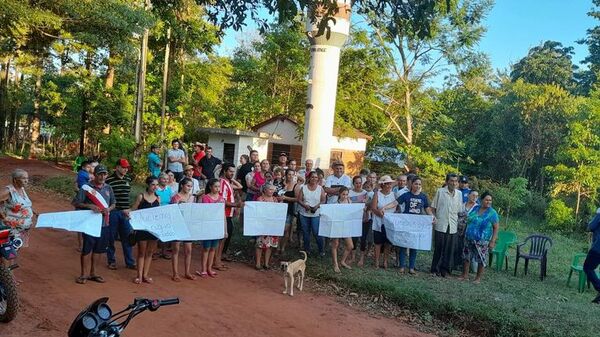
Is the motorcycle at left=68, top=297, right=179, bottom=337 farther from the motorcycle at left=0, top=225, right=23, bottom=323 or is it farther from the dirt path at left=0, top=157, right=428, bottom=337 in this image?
the motorcycle at left=0, top=225, right=23, bottom=323

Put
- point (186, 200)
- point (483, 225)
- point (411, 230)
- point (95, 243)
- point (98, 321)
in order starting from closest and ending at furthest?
1. point (98, 321)
2. point (95, 243)
3. point (186, 200)
4. point (483, 225)
5. point (411, 230)

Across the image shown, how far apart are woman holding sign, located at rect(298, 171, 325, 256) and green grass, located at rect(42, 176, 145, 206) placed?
7.96 metres

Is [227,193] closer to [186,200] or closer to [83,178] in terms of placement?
[186,200]

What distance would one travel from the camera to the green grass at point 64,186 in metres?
16.9

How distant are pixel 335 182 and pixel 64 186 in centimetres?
1116

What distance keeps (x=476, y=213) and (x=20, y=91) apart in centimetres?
3272

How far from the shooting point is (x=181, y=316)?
648cm

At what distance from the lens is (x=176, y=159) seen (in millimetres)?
13055

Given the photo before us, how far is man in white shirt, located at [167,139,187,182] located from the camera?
42.8 feet

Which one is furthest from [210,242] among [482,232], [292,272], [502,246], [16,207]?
[502,246]

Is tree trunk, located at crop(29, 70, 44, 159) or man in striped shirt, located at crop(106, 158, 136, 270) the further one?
tree trunk, located at crop(29, 70, 44, 159)

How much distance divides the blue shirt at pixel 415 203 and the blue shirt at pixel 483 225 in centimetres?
86

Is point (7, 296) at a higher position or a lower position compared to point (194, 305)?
higher

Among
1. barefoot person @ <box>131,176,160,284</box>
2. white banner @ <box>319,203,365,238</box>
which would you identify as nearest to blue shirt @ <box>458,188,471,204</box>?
white banner @ <box>319,203,365,238</box>
